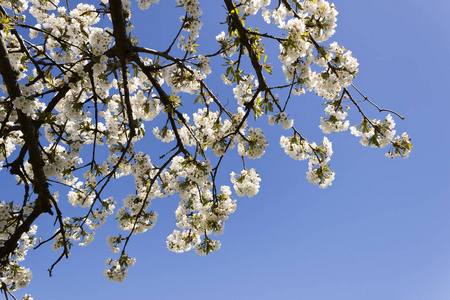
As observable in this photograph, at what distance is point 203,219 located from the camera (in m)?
4.80

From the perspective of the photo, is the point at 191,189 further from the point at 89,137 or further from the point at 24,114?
the point at 24,114

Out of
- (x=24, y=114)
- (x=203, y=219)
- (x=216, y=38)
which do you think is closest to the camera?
(x=24, y=114)

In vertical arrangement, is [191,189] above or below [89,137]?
below

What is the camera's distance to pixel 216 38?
3826 millimetres

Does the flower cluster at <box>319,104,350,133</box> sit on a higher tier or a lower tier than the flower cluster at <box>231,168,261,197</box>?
higher

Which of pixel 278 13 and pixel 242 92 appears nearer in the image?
pixel 278 13

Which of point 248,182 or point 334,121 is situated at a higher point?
point 334,121

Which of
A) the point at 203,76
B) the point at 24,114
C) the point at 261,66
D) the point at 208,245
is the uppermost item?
the point at 203,76

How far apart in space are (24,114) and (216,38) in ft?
7.68

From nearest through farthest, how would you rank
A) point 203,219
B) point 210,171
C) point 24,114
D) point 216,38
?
1. point 24,114
2. point 216,38
3. point 210,171
4. point 203,219

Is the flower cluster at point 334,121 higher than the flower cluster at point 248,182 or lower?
higher

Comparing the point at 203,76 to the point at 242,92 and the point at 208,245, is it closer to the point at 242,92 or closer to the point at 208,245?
the point at 242,92

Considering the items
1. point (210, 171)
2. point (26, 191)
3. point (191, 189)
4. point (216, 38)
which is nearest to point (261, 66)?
point (216, 38)

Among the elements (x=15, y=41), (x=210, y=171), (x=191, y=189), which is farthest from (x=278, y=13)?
(x=15, y=41)
